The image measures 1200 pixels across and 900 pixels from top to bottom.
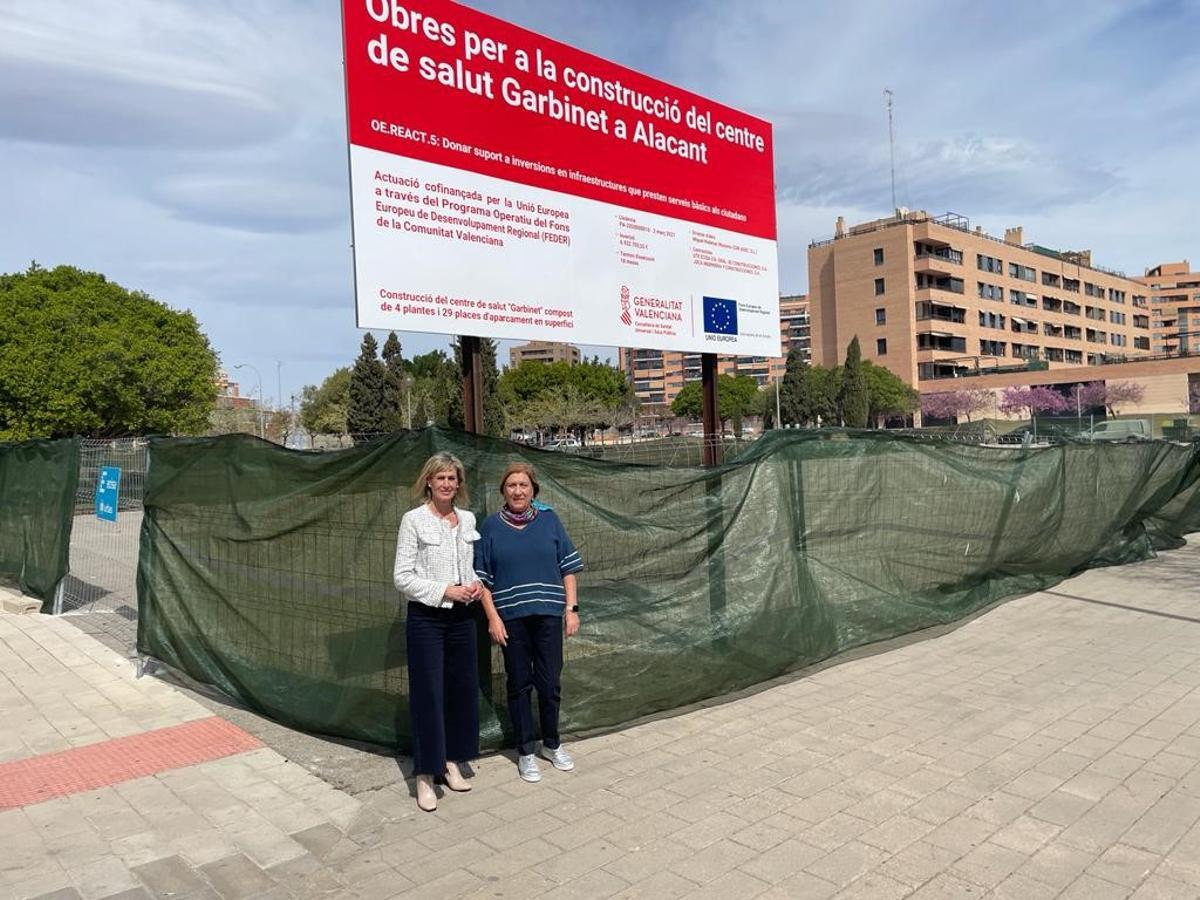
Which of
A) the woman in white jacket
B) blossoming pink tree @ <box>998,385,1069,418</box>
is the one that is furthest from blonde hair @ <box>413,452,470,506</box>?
blossoming pink tree @ <box>998,385,1069,418</box>

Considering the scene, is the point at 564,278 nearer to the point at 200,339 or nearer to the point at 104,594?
the point at 104,594

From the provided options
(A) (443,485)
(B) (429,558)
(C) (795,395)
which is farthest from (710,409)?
(C) (795,395)

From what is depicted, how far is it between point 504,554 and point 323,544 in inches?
55.2

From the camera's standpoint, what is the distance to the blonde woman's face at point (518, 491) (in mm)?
4480

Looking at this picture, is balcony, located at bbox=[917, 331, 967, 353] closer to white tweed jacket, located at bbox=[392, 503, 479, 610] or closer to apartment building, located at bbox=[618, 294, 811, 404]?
apartment building, located at bbox=[618, 294, 811, 404]

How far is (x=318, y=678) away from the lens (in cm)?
522

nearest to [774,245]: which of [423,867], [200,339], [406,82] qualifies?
[406,82]

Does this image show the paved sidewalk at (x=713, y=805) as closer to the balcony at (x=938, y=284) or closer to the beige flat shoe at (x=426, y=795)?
the beige flat shoe at (x=426, y=795)

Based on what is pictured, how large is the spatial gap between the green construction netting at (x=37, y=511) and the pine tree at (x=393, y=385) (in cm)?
5542

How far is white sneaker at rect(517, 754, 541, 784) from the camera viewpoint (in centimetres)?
450

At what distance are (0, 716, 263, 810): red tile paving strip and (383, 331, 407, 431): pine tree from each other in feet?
202

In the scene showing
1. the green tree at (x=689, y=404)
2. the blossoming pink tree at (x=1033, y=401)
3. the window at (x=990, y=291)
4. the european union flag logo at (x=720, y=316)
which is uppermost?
the window at (x=990, y=291)

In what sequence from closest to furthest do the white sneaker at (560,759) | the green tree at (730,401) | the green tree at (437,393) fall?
the white sneaker at (560,759), the green tree at (437,393), the green tree at (730,401)

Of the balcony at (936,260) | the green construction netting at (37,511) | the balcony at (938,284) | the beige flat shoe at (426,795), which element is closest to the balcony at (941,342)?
the balcony at (938,284)
